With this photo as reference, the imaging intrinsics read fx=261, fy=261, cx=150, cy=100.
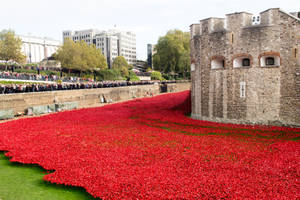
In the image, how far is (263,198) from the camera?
705 cm

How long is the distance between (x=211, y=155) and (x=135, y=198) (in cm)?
481

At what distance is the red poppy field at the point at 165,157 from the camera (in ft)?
25.5

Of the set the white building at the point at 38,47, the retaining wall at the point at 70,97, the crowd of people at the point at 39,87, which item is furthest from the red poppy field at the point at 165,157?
the white building at the point at 38,47

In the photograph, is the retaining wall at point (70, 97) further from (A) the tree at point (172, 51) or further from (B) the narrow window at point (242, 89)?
(A) the tree at point (172, 51)

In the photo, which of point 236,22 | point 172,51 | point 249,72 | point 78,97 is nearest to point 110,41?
point 172,51

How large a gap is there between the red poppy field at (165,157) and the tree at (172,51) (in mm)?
58175

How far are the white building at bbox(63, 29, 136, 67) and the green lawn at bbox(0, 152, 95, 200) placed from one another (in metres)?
120

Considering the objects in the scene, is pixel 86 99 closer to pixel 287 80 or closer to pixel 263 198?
pixel 287 80

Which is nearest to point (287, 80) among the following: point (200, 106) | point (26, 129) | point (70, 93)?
point (200, 106)

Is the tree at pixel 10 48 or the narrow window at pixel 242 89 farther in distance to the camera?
the tree at pixel 10 48

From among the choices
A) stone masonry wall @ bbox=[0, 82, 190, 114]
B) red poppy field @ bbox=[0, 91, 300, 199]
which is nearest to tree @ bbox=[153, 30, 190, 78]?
stone masonry wall @ bbox=[0, 82, 190, 114]

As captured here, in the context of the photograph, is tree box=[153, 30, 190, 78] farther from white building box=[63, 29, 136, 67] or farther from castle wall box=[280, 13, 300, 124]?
castle wall box=[280, 13, 300, 124]

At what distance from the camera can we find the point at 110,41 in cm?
13400

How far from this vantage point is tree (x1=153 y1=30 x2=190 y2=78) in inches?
2968
